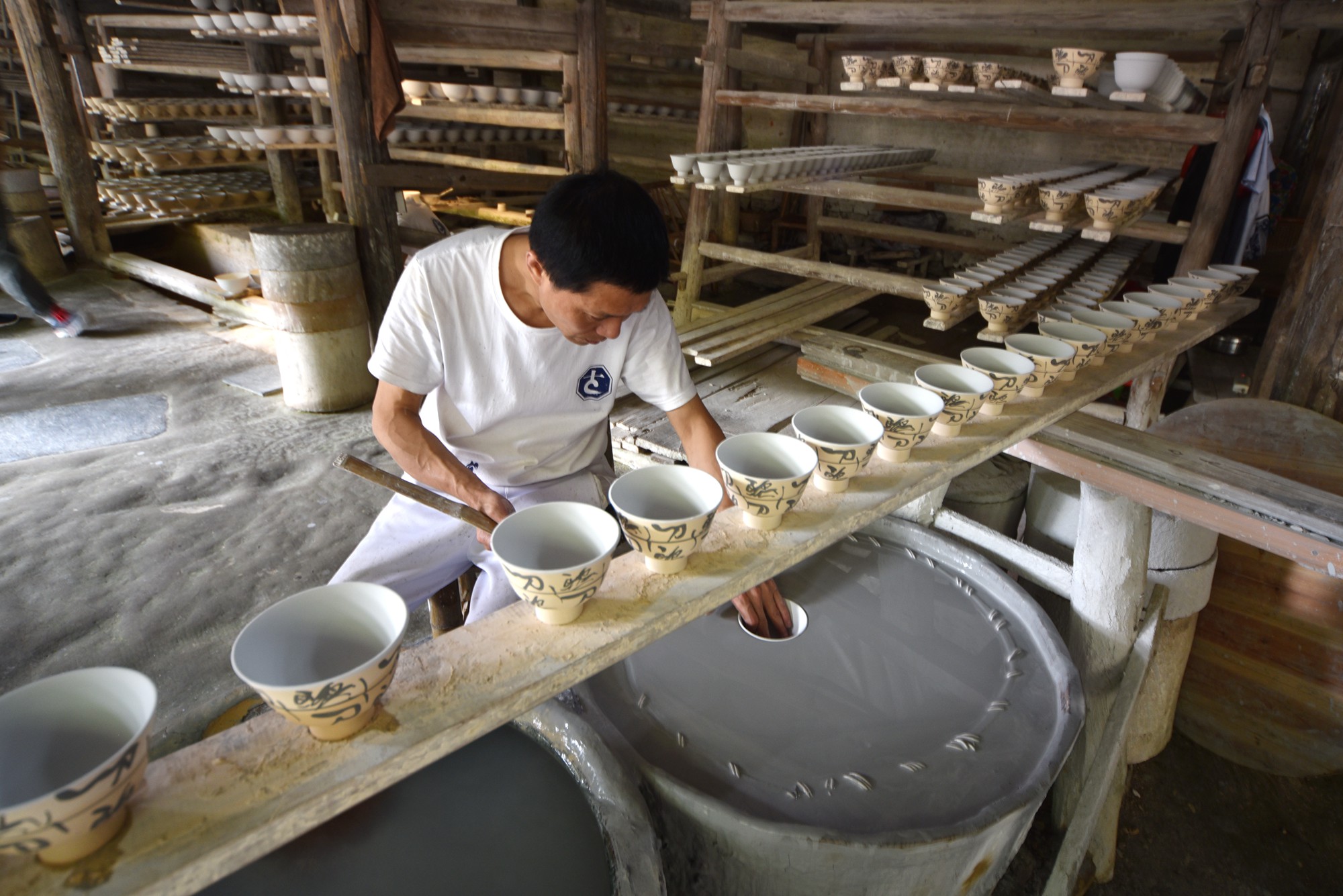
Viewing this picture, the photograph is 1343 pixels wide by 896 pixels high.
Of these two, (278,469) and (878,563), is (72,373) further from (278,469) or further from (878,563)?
(878,563)

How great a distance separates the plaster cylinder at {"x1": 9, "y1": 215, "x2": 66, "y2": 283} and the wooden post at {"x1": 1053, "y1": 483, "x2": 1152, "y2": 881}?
8.72 metres

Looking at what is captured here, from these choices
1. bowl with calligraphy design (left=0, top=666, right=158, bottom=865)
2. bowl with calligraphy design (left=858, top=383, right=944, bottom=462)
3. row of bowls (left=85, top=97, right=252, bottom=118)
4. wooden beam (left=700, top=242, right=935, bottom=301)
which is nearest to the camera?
bowl with calligraphy design (left=0, top=666, right=158, bottom=865)

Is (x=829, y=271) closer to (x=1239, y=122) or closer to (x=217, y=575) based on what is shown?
(x=1239, y=122)

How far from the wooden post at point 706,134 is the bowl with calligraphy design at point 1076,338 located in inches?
106

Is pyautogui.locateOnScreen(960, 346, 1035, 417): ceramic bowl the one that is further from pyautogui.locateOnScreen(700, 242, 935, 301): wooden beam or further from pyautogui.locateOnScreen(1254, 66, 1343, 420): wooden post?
pyautogui.locateOnScreen(1254, 66, 1343, 420): wooden post

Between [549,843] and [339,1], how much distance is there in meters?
→ 4.29

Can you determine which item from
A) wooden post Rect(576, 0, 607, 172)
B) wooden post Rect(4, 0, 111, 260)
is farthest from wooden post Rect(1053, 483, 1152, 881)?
wooden post Rect(4, 0, 111, 260)

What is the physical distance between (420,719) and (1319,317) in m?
3.86

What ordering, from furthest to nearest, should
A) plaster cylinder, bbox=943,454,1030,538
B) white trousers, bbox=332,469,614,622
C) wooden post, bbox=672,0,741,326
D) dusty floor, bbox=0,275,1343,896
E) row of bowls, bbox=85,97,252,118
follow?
row of bowls, bbox=85,97,252,118 < wooden post, bbox=672,0,741,326 < plaster cylinder, bbox=943,454,1030,538 < dusty floor, bbox=0,275,1343,896 < white trousers, bbox=332,469,614,622

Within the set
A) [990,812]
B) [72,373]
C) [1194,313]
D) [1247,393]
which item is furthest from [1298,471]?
[72,373]

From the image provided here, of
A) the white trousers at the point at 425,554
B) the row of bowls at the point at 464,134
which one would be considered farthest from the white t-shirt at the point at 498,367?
the row of bowls at the point at 464,134

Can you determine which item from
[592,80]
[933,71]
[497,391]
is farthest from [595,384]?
[592,80]

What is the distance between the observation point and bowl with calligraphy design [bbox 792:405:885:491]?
148cm

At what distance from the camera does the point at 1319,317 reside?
3.12 metres
